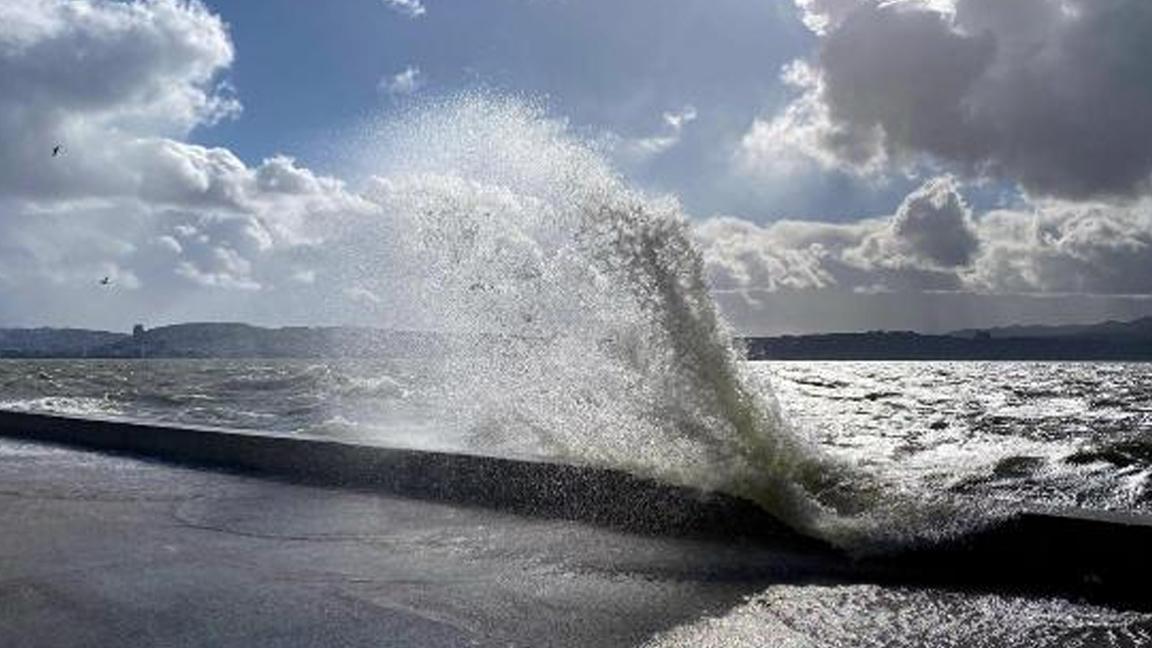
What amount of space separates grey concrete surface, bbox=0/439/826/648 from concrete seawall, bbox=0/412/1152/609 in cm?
24

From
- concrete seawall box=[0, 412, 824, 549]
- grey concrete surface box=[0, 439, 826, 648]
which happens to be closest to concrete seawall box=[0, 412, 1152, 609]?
concrete seawall box=[0, 412, 824, 549]

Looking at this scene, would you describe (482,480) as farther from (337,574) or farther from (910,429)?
(910,429)

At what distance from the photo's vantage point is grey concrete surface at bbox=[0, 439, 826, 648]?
3451 mm

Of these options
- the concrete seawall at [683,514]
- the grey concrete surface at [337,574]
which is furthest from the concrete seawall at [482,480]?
the grey concrete surface at [337,574]

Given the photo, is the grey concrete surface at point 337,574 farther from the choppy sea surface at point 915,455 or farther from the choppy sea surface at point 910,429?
the choppy sea surface at point 910,429

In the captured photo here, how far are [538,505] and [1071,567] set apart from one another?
10.0 feet

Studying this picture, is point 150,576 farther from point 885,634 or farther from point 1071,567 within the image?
point 1071,567

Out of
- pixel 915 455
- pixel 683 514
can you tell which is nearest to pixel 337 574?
pixel 683 514

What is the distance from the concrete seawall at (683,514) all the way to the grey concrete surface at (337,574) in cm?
24

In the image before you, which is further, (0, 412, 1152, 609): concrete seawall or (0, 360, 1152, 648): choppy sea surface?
(0, 412, 1152, 609): concrete seawall

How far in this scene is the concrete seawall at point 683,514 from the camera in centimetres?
425

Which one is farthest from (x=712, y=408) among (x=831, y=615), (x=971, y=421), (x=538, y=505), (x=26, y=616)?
(x=971, y=421)

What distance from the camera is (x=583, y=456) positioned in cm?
793

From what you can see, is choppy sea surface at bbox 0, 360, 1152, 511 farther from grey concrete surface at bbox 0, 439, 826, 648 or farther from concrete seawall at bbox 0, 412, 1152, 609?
grey concrete surface at bbox 0, 439, 826, 648
